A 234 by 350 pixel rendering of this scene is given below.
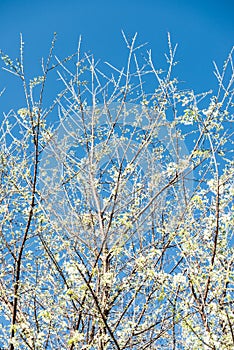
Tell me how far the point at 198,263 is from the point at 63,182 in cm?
153

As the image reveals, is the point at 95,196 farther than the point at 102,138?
No

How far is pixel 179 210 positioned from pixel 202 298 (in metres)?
1.38

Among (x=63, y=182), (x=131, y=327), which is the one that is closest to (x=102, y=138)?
(x=63, y=182)

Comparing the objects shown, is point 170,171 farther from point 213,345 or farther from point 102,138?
point 213,345

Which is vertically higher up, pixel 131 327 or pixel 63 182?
pixel 63 182

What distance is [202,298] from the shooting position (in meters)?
3.79

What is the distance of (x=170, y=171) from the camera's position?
15.0 feet

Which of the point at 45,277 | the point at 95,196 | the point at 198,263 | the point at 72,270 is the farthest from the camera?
the point at 45,277

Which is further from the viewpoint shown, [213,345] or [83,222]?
[83,222]

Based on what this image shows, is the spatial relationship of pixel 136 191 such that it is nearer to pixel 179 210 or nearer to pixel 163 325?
pixel 179 210

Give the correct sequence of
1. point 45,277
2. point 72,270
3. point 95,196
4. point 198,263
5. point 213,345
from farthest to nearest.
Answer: point 45,277 < point 95,196 < point 198,263 < point 72,270 < point 213,345

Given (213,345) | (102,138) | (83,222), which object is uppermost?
(102,138)

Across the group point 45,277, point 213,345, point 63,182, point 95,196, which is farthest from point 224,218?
point 45,277

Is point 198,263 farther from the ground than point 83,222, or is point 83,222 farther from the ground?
point 83,222
